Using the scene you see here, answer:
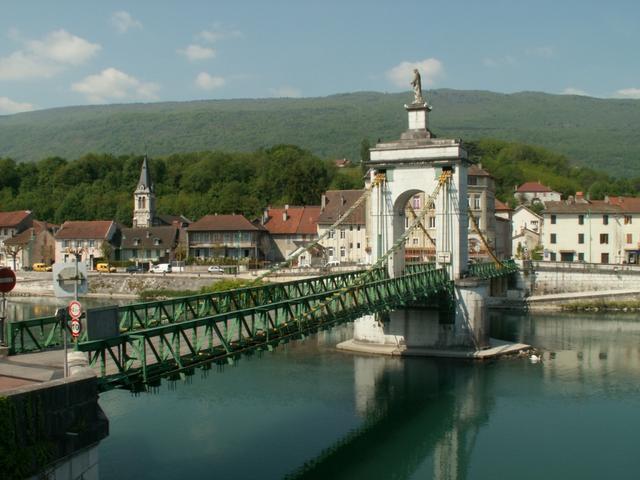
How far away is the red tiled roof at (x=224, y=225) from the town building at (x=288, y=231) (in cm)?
281

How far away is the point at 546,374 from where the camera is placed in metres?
31.7

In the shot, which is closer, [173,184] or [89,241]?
[89,241]

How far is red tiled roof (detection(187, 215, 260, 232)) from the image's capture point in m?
72.1

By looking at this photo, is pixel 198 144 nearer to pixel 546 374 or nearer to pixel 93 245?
pixel 93 245

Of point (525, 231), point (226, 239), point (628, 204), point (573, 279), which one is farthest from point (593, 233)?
point (226, 239)

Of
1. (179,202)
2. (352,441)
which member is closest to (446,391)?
(352,441)

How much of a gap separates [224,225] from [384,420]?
48.9 metres

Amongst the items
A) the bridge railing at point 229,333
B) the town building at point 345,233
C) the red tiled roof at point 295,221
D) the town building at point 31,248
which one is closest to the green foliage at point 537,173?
the red tiled roof at point 295,221

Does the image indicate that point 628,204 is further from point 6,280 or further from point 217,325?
point 6,280

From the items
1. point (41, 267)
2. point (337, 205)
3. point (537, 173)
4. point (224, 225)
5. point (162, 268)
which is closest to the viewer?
point (162, 268)

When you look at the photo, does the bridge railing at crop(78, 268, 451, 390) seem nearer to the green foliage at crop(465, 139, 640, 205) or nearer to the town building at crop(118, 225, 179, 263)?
the town building at crop(118, 225, 179, 263)

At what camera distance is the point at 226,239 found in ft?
238

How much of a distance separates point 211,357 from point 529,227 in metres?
65.0

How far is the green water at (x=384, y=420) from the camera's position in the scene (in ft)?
68.8
